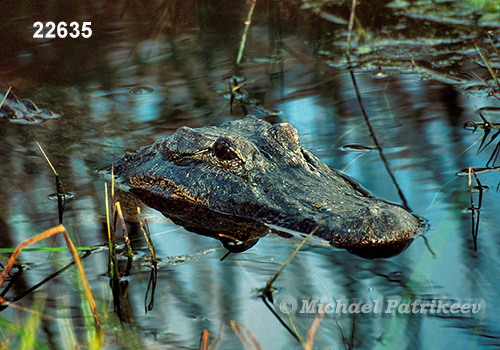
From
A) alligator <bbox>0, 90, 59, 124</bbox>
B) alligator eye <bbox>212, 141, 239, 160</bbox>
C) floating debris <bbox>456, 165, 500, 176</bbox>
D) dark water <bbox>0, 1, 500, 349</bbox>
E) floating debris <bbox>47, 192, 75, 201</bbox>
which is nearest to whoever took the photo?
dark water <bbox>0, 1, 500, 349</bbox>

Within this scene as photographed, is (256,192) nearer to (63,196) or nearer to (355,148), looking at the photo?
(355,148)

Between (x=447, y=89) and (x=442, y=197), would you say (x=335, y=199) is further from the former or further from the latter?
(x=447, y=89)

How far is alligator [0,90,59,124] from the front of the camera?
5.40 metres

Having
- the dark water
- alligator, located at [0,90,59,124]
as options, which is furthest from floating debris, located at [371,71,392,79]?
alligator, located at [0,90,59,124]

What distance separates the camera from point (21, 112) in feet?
17.9

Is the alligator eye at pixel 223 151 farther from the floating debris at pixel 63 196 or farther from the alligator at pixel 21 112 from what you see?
the alligator at pixel 21 112

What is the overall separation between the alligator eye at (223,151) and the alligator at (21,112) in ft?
8.29

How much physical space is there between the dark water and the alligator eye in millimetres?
570

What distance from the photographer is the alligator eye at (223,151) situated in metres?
3.62

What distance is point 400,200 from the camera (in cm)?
360

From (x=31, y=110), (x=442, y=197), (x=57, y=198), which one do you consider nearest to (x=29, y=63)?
(x=31, y=110)

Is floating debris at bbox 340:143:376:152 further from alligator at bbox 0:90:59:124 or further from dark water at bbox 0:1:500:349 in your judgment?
alligator at bbox 0:90:59:124

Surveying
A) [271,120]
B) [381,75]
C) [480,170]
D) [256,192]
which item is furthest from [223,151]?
[381,75]

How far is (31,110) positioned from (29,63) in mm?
1681
